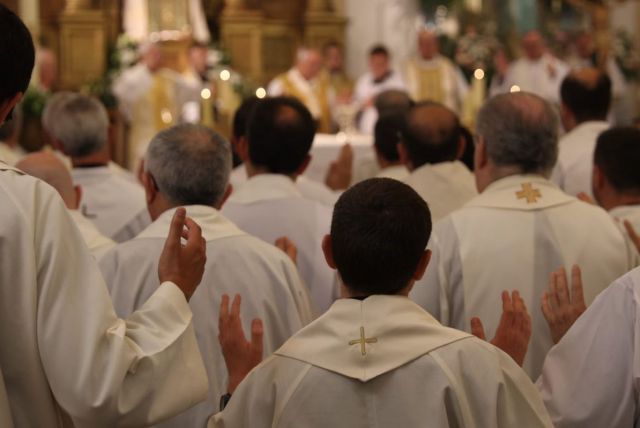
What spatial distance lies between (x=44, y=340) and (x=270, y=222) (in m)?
2.45

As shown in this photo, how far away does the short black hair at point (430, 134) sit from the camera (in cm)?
529

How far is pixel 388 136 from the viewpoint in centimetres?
611

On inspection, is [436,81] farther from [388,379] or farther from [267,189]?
[388,379]

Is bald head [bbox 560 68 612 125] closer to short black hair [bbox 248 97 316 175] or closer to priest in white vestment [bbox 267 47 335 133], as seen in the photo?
short black hair [bbox 248 97 316 175]

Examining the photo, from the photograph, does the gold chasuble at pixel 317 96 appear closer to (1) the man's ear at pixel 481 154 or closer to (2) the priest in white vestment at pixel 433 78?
(2) the priest in white vestment at pixel 433 78

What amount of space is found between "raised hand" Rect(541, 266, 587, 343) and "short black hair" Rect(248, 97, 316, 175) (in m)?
1.69

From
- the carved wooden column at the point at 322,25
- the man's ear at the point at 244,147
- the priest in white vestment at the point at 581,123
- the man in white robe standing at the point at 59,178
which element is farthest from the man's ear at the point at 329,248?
the carved wooden column at the point at 322,25

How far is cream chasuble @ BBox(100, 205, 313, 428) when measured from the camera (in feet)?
13.0

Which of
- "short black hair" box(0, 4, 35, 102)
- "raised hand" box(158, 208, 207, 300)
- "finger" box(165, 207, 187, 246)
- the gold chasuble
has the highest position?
"short black hair" box(0, 4, 35, 102)

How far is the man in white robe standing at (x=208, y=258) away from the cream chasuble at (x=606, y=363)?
3.24 feet

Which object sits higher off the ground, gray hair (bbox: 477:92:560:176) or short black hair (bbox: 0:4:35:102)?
short black hair (bbox: 0:4:35:102)

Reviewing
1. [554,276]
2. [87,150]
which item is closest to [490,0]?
[87,150]

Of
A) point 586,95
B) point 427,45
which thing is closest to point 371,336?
point 586,95

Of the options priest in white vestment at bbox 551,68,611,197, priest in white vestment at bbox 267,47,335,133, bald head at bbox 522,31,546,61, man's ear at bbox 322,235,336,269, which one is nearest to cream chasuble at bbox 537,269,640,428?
man's ear at bbox 322,235,336,269
